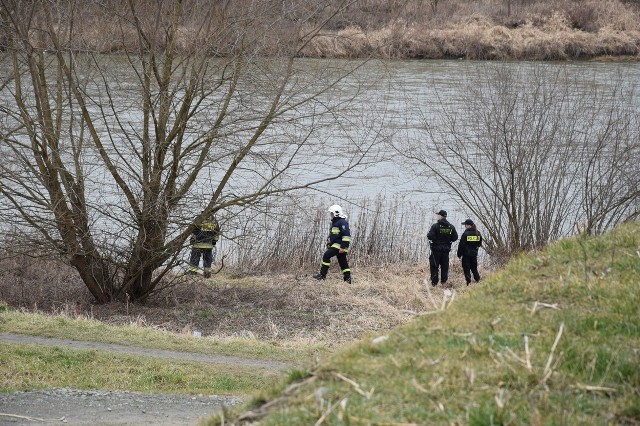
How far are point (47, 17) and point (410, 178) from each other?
1299cm

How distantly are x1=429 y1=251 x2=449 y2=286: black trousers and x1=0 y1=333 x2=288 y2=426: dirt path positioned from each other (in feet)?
33.4

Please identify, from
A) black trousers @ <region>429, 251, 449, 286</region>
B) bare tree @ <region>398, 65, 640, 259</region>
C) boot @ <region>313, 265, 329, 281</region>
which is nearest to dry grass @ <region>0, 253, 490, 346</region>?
boot @ <region>313, 265, 329, 281</region>

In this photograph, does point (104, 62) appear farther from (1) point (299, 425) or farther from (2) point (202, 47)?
(1) point (299, 425)

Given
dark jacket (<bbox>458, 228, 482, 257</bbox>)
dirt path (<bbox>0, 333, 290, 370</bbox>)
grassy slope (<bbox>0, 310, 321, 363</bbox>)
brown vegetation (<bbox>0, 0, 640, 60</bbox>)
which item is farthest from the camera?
brown vegetation (<bbox>0, 0, 640, 60</bbox>)

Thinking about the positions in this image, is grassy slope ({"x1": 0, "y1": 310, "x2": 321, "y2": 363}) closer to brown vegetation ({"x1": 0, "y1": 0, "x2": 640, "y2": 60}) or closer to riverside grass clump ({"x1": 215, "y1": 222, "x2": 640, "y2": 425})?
brown vegetation ({"x1": 0, "y1": 0, "x2": 640, "y2": 60})

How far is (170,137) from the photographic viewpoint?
16562 millimetres

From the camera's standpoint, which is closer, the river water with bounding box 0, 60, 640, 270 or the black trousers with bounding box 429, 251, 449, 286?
the river water with bounding box 0, 60, 640, 270

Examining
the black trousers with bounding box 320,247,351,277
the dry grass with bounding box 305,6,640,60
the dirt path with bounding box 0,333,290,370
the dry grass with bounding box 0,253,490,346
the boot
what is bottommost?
the dirt path with bounding box 0,333,290,370

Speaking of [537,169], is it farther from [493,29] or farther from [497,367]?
[493,29]

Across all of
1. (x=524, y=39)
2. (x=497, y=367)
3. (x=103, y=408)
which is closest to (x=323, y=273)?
(x=103, y=408)

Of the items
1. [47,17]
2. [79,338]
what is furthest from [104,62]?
[79,338]

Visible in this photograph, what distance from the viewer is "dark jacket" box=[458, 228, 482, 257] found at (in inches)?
755

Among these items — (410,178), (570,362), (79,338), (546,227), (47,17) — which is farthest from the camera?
(410,178)

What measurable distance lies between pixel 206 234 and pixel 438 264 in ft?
17.6
